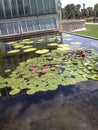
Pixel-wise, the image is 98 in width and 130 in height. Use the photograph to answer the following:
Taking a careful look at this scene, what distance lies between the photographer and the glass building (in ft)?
45.0

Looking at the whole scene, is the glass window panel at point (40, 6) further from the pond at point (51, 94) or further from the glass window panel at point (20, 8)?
the pond at point (51, 94)

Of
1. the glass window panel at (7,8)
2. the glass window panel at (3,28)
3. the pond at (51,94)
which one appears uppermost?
the glass window panel at (7,8)

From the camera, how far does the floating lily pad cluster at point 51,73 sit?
4328mm

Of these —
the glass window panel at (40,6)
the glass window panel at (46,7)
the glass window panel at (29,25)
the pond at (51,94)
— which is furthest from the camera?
the glass window panel at (46,7)

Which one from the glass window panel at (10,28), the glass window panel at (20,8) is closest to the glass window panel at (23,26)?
the glass window panel at (20,8)

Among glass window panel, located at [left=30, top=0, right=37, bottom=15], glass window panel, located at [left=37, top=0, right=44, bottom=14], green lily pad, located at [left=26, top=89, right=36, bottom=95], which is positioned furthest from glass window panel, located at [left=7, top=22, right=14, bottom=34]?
green lily pad, located at [left=26, top=89, right=36, bottom=95]

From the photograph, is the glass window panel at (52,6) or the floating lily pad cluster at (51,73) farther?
the glass window panel at (52,6)

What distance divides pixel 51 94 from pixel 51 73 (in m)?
1.09

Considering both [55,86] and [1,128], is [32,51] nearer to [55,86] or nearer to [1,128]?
[55,86]

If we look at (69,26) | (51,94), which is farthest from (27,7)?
(51,94)

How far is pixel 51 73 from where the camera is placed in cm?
495

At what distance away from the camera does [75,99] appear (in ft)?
12.0

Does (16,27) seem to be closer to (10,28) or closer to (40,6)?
(10,28)

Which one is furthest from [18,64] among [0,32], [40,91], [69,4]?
[69,4]
